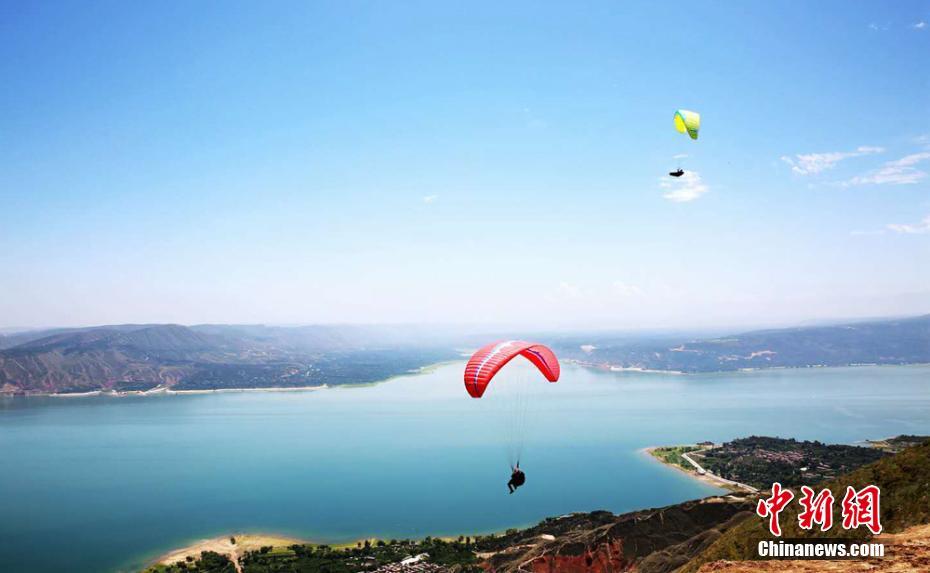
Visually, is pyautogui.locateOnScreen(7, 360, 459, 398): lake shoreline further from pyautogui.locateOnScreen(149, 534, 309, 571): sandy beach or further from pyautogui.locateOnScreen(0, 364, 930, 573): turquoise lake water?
pyautogui.locateOnScreen(149, 534, 309, 571): sandy beach

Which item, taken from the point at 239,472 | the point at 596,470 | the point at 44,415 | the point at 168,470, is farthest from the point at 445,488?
the point at 44,415

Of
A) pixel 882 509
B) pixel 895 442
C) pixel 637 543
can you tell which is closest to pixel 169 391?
pixel 637 543

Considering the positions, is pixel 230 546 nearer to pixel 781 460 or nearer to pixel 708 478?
pixel 708 478

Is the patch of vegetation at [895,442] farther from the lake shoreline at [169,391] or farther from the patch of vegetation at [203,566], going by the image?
the lake shoreline at [169,391]

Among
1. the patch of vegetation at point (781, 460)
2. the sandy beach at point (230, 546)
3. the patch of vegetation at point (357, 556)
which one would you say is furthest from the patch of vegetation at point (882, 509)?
the patch of vegetation at point (781, 460)

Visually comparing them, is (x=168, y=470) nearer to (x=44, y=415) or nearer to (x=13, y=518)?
(x=13, y=518)
